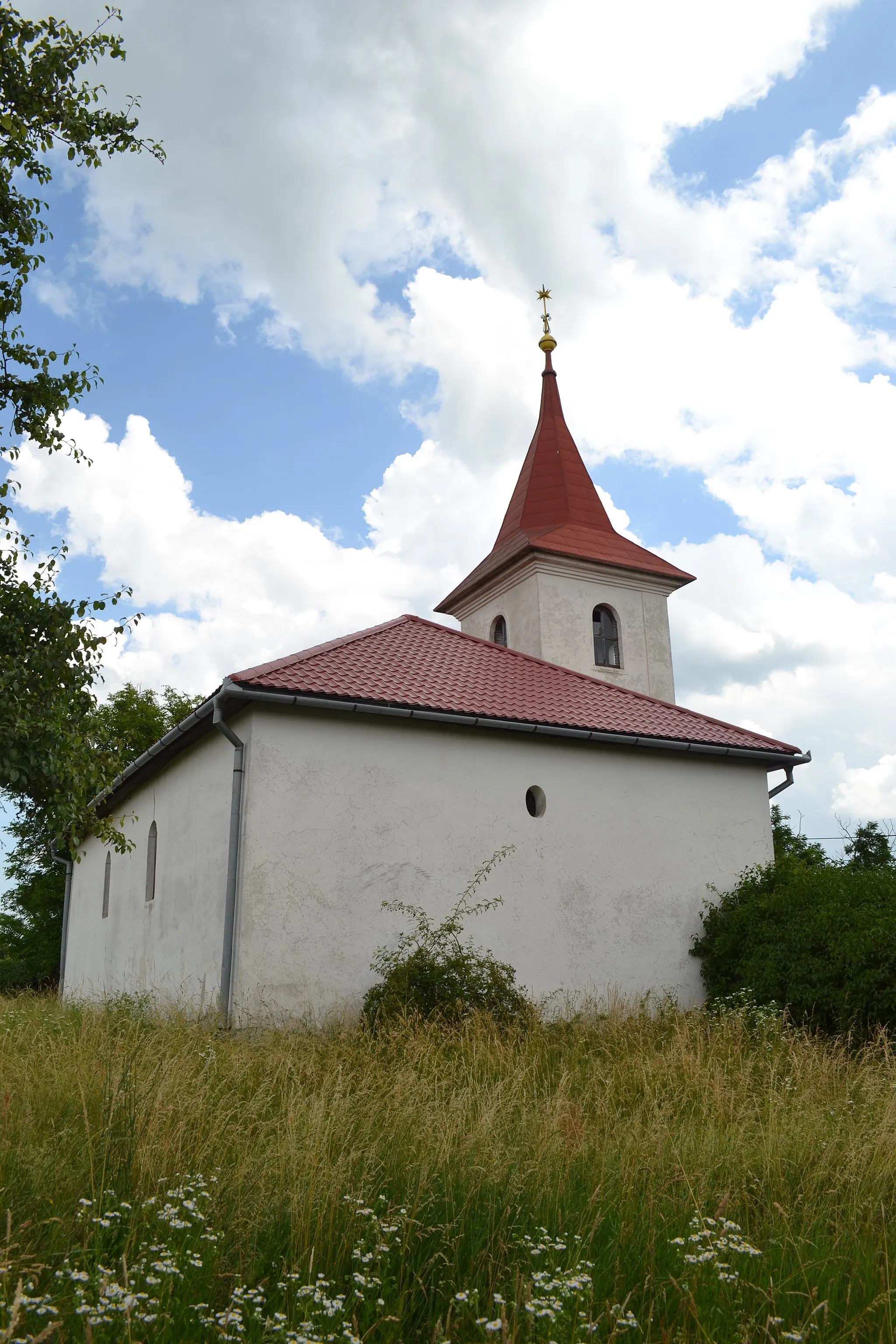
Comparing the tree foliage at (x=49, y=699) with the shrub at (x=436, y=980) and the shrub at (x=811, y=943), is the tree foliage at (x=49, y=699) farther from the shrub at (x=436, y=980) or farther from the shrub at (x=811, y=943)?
the shrub at (x=811, y=943)

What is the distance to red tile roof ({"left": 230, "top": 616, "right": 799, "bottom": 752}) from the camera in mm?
11734

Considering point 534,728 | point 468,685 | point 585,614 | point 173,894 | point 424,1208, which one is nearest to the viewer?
point 424,1208

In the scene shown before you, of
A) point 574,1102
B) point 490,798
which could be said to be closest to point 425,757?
point 490,798

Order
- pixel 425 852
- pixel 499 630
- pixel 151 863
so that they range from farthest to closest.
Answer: pixel 499 630 → pixel 151 863 → pixel 425 852

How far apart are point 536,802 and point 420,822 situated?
1702mm

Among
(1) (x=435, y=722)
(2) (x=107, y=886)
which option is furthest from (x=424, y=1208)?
(2) (x=107, y=886)

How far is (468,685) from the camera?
13250 mm

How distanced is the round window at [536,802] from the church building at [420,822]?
3 cm

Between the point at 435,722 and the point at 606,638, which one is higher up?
the point at 606,638

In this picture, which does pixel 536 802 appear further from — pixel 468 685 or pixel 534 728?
pixel 468 685

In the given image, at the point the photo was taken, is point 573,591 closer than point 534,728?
No

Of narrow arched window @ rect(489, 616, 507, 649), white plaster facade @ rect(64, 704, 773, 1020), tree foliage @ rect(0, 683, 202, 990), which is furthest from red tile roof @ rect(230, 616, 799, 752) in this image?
tree foliage @ rect(0, 683, 202, 990)

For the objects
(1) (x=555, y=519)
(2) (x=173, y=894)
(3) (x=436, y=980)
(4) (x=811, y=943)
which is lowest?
(3) (x=436, y=980)

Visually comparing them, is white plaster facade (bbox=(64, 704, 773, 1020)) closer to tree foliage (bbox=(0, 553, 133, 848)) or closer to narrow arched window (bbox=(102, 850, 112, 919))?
tree foliage (bbox=(0, 553, 133, 848))
